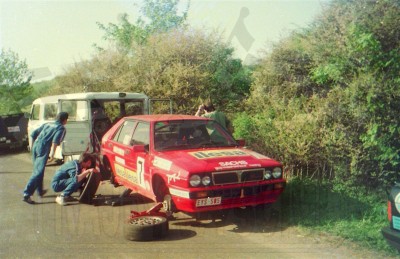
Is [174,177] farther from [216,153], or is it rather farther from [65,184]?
[65,184]

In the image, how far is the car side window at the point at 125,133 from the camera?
24.3 ft

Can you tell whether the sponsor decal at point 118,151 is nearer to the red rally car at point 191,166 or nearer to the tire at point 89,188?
the red rally car at point 191,166

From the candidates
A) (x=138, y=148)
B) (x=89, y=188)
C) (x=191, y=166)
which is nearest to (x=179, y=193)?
(x=191, y=166)

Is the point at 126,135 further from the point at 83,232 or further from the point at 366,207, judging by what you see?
the point at 366,207

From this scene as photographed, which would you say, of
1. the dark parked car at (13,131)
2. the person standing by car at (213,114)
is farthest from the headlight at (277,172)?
the dark parked car at (13,131)

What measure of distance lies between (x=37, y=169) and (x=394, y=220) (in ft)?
20.5

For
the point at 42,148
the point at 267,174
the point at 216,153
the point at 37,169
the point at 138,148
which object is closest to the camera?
the point at 267,174

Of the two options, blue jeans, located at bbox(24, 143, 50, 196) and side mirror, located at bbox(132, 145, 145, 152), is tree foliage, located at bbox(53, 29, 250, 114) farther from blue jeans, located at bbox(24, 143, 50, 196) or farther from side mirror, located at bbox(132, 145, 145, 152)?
side mirror, located at bbox(132, 145, 145, 152)

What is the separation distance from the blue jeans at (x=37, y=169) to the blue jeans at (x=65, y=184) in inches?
16.1

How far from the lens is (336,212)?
20.7 feet

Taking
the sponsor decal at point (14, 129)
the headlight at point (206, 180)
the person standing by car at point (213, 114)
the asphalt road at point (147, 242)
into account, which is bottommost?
the asphalt road at point (147, 242)

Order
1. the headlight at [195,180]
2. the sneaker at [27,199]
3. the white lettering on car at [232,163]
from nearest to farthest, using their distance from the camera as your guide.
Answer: the headlight at [195,180], the white lettering on car at [232,163], the sneaker at [27,199]

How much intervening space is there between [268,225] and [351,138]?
Result: 2296 mm

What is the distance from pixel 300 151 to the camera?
26.2 feet
